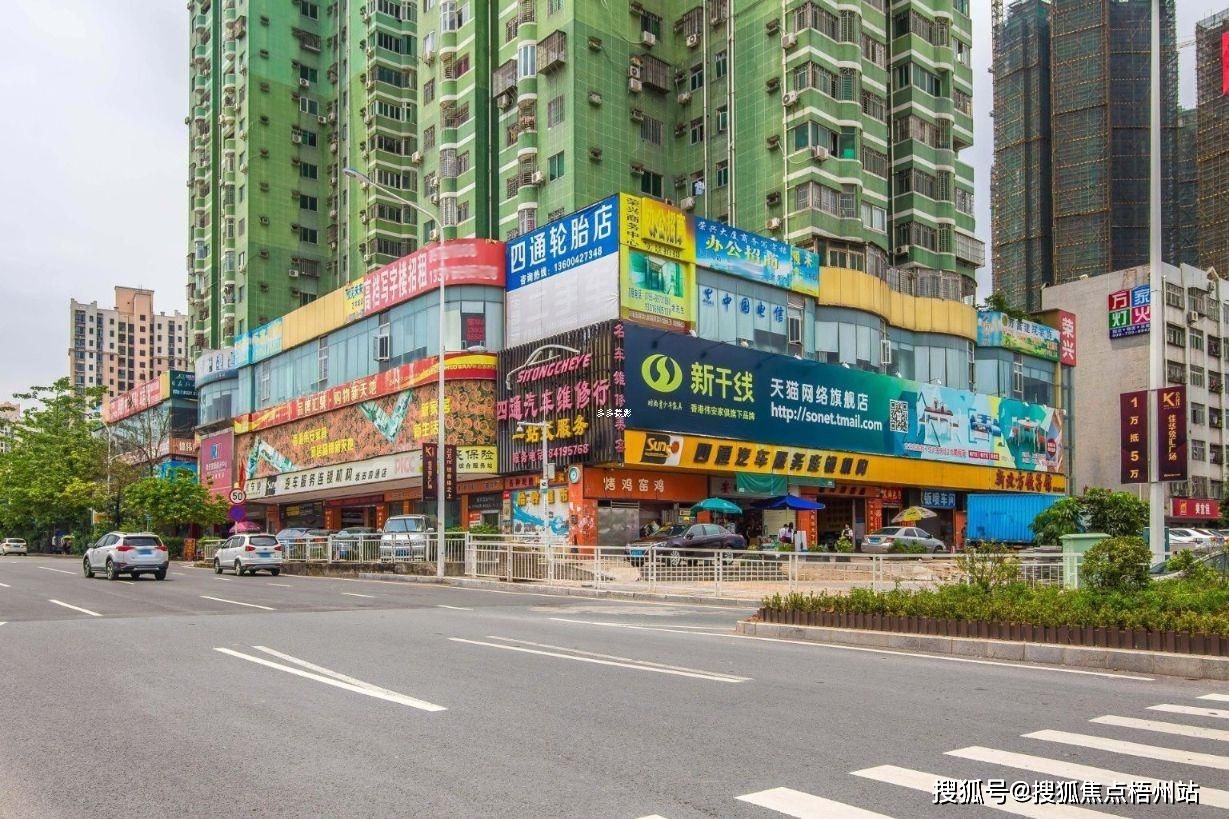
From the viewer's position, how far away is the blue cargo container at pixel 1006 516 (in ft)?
145

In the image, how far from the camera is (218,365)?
2569 inches

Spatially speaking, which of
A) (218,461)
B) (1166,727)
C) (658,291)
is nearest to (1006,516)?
(658,291)

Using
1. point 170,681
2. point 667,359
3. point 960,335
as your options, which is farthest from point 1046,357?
point 170,681

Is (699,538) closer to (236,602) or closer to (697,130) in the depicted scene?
(236,602)

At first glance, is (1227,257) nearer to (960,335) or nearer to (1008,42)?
(1008,42)

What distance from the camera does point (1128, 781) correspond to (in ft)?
19.6

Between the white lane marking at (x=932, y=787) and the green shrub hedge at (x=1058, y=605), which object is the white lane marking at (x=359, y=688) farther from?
the green shrub hedge at (x=1058, y=605)

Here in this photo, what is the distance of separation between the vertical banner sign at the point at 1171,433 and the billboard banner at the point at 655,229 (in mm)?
24548

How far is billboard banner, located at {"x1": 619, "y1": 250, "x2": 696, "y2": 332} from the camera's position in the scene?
39.5 meters

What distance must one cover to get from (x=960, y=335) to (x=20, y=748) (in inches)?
2115

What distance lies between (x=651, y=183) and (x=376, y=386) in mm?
22427

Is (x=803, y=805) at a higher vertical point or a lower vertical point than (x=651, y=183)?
lower

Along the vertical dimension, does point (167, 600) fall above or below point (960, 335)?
below

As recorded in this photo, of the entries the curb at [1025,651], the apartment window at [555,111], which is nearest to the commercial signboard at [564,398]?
the apartment window at [555,111]
